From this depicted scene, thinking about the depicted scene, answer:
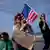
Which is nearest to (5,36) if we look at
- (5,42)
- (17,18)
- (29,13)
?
(5,42)

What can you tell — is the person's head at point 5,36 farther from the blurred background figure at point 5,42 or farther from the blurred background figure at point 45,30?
the blurred background figure at point 45,30

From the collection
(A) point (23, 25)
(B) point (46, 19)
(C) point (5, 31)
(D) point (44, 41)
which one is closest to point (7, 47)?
(C) point (5, 31)

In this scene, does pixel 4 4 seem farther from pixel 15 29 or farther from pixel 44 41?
pixel 44 41

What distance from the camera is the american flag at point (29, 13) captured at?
66.1 inches

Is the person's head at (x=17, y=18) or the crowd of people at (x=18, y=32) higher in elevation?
Result: the person's head at (x=17, y=18)

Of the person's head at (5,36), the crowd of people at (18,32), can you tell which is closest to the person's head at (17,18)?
the crowd of people at (18,32)

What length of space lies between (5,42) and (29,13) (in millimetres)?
389

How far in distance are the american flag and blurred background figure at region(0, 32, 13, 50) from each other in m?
0.28

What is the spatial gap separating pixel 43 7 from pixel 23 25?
28 centimetres

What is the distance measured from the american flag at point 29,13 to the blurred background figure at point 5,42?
0.28m

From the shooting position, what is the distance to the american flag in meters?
1.68

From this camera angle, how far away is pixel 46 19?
5.35 feet

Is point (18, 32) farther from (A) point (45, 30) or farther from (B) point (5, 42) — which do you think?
(A) point (45, 30)

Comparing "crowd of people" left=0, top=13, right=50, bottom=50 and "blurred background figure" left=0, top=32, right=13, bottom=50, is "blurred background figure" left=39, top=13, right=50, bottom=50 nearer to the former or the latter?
"crowd of people" left=0, top=13, right=50, bottom=50
